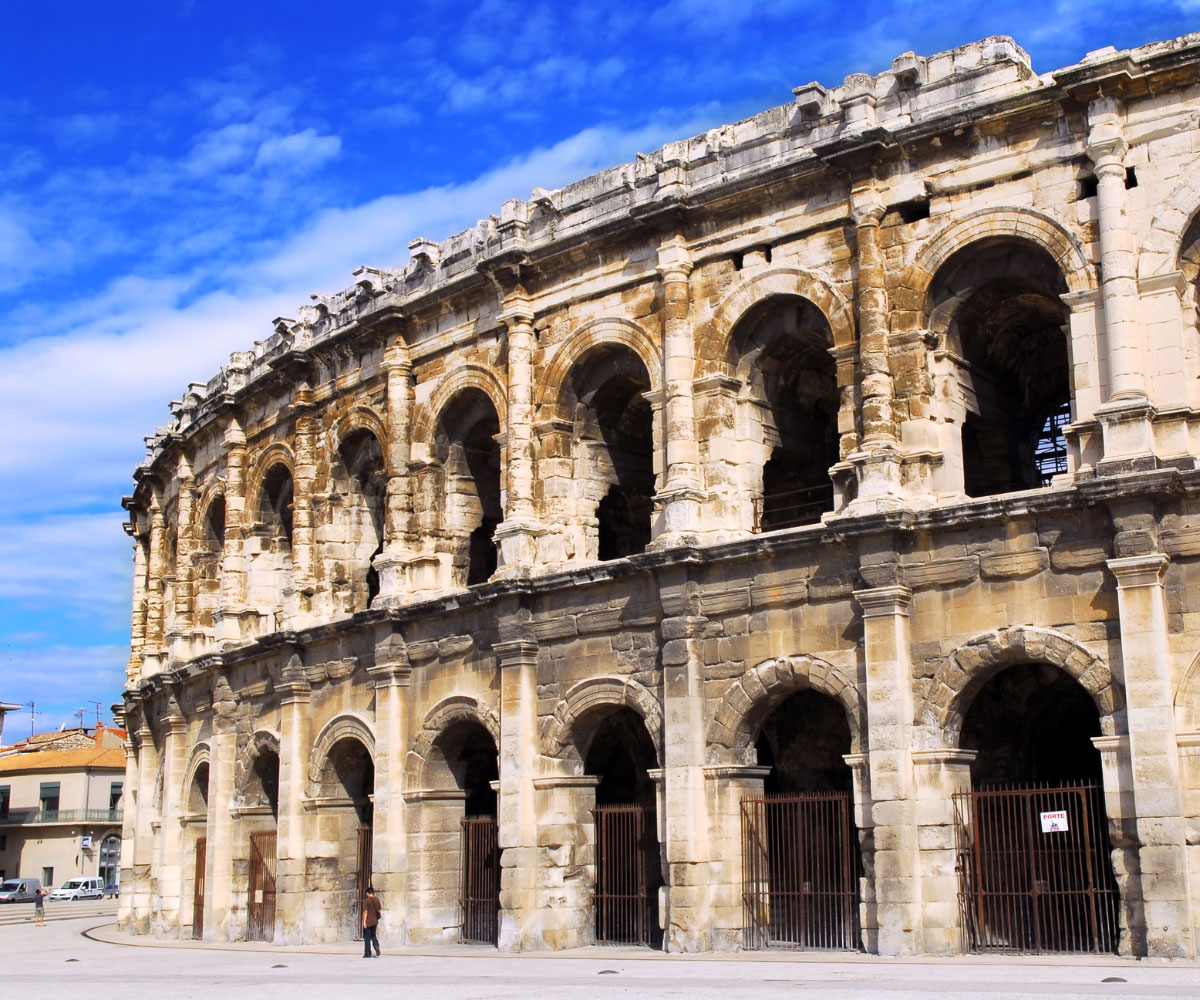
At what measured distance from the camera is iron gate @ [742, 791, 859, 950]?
1622 cm

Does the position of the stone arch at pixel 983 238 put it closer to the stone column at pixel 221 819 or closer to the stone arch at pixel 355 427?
the stone arch at pixel 355 427

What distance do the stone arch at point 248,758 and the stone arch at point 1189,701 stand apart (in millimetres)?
13845

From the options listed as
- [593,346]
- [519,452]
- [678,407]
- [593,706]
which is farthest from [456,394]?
[593,706]

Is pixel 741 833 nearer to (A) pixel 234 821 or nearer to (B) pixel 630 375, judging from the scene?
(B) pixel 630 375

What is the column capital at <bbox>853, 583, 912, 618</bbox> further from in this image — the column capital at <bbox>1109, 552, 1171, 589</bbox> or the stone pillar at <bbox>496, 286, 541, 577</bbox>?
the stone pillar at <bbox>496, 286, 541, 577</bbox>

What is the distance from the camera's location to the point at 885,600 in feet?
51.0

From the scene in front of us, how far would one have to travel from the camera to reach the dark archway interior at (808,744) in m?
19.1

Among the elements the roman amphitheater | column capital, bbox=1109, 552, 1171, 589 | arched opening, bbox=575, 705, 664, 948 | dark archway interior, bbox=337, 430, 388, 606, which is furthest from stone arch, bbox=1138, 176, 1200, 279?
dark archway interior, bbox=337, 430, 388, 606

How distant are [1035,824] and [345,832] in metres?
10.0

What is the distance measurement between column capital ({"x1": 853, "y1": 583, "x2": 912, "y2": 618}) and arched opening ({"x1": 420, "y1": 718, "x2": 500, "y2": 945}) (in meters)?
6.11

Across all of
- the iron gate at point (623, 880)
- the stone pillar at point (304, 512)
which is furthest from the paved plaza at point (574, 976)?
the stone pillar at point (304, 512)

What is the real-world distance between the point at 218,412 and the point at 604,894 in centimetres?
1183

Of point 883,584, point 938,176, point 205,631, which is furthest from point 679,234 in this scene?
point 205,631

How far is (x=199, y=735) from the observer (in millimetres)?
26047
